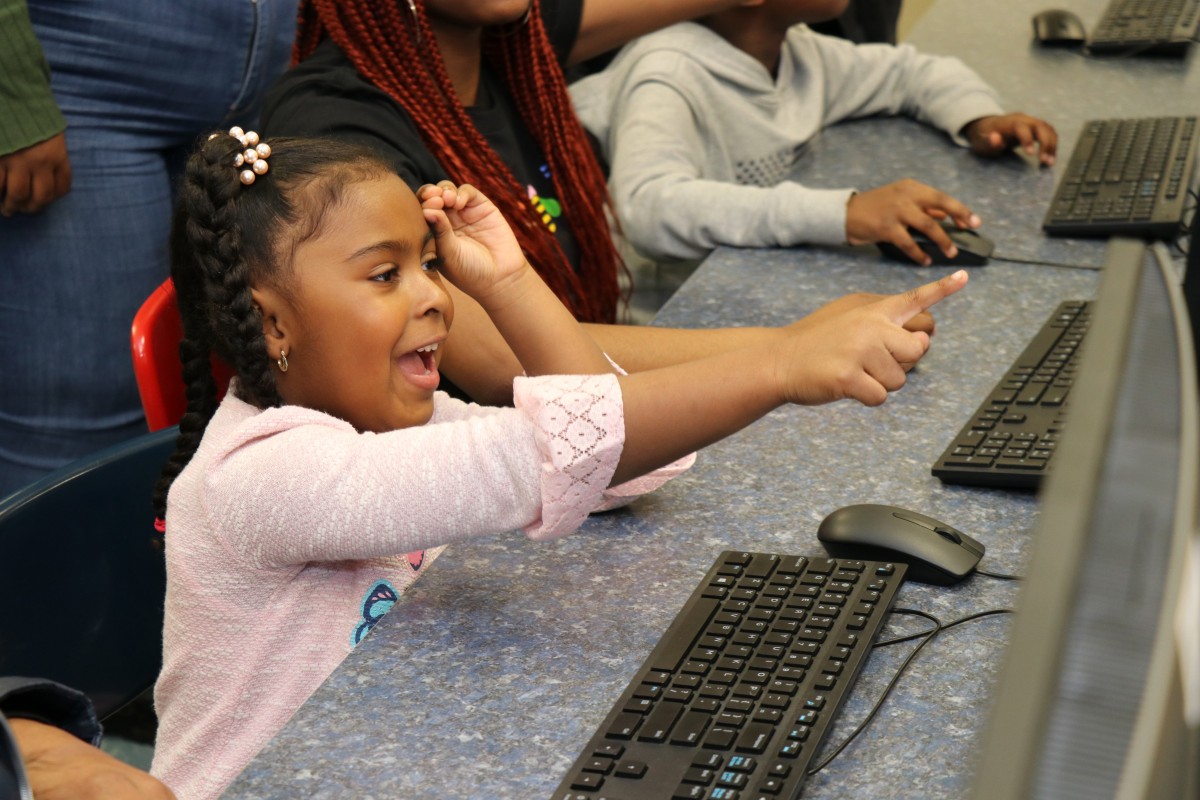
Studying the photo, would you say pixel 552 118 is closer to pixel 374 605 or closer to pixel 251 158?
pixel 251 158

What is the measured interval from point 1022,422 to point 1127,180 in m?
0.75

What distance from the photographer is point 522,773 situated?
0.81 meters

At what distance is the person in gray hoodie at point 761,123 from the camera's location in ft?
5.56

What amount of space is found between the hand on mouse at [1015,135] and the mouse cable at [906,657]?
1.17 meters

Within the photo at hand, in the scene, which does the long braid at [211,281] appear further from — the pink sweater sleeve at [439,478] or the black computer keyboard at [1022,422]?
the black computer keyboard at [1022,422]

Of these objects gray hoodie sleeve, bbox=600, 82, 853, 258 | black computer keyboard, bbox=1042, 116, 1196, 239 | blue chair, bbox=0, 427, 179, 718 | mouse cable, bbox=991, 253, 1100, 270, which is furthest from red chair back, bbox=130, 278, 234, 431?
black computer keyboard, bbox=1042, 116, 1196, 239

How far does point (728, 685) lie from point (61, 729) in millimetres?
406

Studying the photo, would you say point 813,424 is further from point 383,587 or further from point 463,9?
point 463,9

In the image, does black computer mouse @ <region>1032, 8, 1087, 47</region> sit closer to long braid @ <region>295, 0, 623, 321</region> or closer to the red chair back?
long braid @ <region>295, 0, 623, 321</region>

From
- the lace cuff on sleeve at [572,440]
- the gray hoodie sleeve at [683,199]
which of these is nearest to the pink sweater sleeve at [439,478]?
the lace cuff on sleeve at [572,440]

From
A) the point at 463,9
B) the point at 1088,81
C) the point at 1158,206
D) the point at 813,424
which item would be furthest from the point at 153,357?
the point at 1088,81

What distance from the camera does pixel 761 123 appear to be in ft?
6.52

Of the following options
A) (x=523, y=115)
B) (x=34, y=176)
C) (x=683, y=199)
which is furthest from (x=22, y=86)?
(x=683, y=199)

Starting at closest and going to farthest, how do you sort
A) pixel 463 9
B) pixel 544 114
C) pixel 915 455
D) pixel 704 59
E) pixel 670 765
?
pixel 670 765 → pixel 915 455 → pixel 463 9 → pixel 544 114 → pixel 704 59
